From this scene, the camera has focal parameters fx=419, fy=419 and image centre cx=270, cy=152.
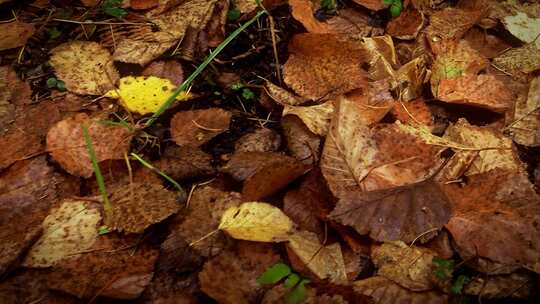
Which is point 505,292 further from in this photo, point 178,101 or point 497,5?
point 497,5

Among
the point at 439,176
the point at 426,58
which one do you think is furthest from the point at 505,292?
the point at 426,58

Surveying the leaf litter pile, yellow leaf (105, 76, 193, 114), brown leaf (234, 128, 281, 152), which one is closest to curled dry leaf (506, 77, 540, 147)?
the leaf litter pile

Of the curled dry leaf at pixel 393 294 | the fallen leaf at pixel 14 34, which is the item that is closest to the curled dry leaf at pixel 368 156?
the curled dry leaf at pixel 393 294

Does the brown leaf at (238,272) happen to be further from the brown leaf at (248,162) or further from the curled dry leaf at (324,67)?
the curled dry leaf at (324,67)

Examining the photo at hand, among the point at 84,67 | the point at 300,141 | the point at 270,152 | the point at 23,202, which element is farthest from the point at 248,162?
the point at 84,67

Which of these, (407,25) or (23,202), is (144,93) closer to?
(23,202)
